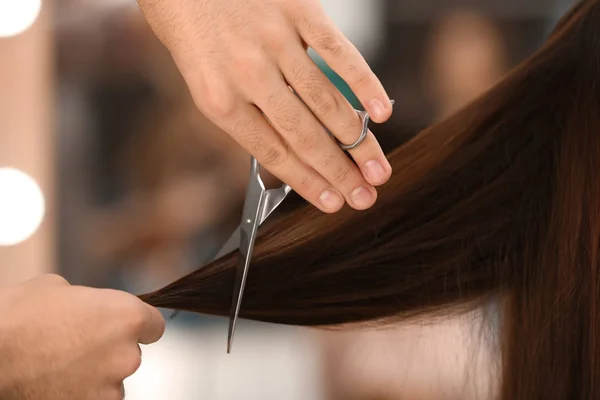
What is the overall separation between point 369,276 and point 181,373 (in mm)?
620

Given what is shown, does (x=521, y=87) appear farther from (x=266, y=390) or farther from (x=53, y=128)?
(x=53, y=128)

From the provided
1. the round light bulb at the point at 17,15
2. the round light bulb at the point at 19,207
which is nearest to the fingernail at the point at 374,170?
the round light bulb at the point at 19,207

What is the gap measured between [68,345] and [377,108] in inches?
18.8

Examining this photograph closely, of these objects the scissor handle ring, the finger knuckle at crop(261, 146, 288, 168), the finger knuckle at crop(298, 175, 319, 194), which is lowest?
the finger knuckle at crop(298, 175, 319, 194)

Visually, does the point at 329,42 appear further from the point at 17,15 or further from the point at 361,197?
the point at 17,15

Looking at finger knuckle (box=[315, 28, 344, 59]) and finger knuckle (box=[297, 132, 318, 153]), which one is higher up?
finger knuckle (box=[315, 28, 344, 59])

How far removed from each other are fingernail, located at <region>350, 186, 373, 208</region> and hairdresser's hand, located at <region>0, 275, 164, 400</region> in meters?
0.30

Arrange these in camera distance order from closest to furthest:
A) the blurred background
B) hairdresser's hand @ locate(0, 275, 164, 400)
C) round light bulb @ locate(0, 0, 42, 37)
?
1. hairdresser's hand @ locate(0, 275, 164, 400)
2. the blurred background
3. round light bulb @ locate(0, 0, 42, 37)

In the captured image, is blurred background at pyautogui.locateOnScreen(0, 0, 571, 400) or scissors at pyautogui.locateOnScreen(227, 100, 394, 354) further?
blurred background at pyautogui.locateOnScreen(0, 0, 571, 400)

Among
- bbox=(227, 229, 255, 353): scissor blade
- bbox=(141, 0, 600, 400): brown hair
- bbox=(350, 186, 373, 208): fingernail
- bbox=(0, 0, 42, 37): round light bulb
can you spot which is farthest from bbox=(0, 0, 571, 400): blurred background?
bbox=(350, 186, 373, 208): fingernail

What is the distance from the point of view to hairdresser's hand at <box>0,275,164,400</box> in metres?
0.85

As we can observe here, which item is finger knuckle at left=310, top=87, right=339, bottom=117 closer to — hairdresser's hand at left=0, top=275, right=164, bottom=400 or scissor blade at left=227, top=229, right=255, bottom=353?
scissor blade at left=227, top=229, right=255, bottom=353

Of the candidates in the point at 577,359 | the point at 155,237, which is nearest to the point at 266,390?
the point at 155,237

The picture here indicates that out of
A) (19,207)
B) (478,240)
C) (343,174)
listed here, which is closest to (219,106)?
(343,174)
